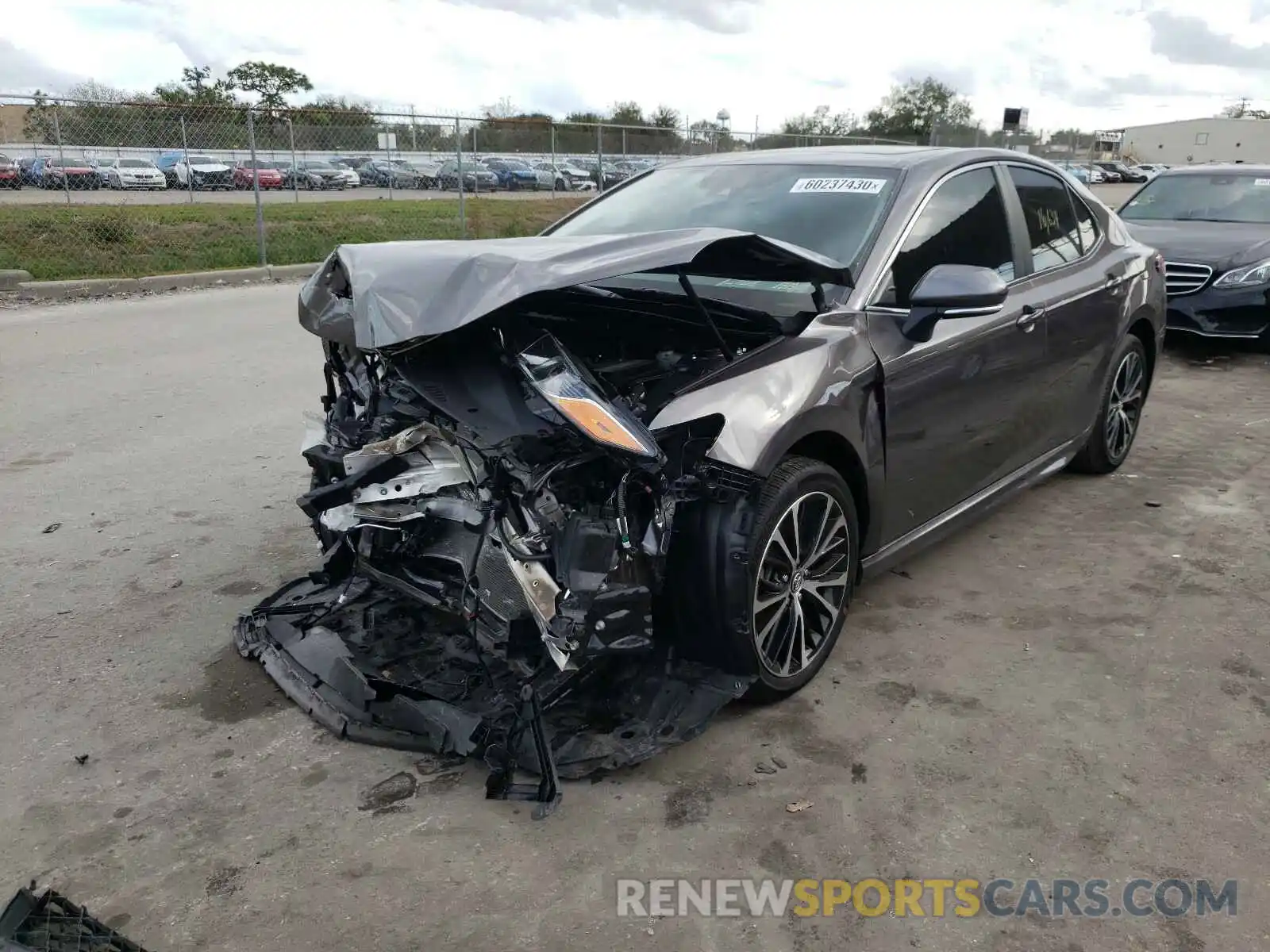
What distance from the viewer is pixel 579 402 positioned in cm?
267

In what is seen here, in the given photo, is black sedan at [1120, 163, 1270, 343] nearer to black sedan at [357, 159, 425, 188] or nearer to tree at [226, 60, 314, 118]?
black sedan at [357, 159, 425, 188]

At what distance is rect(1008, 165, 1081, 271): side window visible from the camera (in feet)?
14.6

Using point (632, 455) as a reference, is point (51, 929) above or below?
below

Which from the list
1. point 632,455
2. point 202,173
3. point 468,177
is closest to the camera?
point 632,455

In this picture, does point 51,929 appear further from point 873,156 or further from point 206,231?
point 206,231

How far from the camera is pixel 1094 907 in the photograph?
2430 millimetres

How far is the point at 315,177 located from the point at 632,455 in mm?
18557

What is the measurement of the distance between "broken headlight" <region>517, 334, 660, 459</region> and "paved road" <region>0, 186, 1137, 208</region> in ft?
44.9

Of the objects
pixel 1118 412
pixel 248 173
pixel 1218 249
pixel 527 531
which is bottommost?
pixel 1118 412

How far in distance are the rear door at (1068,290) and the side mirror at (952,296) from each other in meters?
0.95

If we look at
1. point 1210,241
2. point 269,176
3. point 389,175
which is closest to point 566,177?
point 389,175

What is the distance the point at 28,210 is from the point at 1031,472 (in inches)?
539

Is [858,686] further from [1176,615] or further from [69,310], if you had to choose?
[69,310]

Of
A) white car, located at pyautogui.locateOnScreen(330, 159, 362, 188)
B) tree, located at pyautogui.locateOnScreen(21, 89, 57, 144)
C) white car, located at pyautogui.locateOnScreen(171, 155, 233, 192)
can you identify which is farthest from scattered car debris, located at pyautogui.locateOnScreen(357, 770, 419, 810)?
white car, located at pyautogui.locateOnScreen(330, 159, 362, 188)
